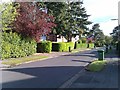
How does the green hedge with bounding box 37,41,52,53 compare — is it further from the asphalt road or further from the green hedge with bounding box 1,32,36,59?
the asphalt road

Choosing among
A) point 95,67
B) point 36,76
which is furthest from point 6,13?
point 36,76

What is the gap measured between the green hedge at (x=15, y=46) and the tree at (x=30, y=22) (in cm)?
93

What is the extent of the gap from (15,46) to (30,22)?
16.0 ft

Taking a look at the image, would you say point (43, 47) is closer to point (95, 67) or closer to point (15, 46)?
point (15, 46)

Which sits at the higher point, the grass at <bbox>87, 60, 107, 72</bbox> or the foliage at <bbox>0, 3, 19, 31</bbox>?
the foliage at <bbox>0, 3, 19, 31</bbox>

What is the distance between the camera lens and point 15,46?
32.0m

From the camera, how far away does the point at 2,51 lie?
29.1m

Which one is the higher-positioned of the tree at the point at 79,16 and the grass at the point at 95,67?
the tree at the point at 79,16

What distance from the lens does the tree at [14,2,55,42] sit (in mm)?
35469

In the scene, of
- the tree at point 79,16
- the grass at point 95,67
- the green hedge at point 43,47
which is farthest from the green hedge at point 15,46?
the tree at point 79,16

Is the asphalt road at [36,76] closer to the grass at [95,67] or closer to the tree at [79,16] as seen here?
the grass at [95,67]

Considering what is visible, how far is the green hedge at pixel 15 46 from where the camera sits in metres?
29.7

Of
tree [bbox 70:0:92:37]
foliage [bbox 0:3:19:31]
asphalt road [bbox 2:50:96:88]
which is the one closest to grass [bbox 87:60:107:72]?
asphalt road [bbox 2:50:96:88]

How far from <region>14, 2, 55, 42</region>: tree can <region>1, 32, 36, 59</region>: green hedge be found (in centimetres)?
93
